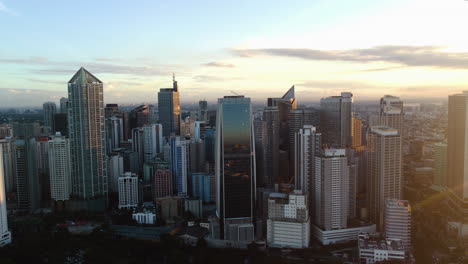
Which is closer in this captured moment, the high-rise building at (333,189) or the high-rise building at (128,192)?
the high-rise building at (333,189)

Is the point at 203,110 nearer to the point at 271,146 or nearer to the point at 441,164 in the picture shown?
the point at 271,146

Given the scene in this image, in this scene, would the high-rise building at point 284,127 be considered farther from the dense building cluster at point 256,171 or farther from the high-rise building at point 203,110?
the high-rise building at point 203,110

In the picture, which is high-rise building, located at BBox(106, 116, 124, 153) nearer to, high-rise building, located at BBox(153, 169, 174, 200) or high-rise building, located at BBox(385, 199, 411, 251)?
high-rise building, located at BBox(153, 169, 174, 200)

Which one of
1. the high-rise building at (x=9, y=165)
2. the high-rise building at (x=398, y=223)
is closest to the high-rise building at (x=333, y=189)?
the high-rise building at (x=398, y=223)

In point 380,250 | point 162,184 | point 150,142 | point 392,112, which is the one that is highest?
point 392,112

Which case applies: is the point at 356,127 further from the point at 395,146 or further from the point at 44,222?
the point at 44,222

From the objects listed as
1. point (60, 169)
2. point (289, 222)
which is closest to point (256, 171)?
point (289, 222)
